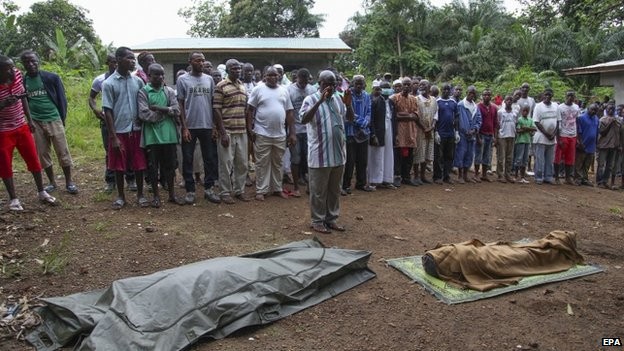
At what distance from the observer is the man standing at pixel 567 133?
970 cm

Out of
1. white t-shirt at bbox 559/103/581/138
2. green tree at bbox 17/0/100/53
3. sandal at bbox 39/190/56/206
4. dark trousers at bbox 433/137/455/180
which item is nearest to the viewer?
sandal at bbox 39/190/56/206

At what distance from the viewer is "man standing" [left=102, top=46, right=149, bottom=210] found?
5.75 m

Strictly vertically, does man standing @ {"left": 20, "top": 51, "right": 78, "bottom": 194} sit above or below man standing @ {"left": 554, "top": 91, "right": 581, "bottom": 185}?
above

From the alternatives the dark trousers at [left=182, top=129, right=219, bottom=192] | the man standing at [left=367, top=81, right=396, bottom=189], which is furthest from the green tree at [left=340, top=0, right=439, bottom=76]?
the dark trousers at [left=182, top=129, right=219, bottom=192]

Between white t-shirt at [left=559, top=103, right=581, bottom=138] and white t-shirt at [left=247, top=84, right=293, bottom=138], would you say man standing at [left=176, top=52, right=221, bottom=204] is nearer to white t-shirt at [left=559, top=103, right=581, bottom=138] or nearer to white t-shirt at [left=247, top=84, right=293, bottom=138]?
white t-shirt at [left=247, top=84, right=293, bottom=138]

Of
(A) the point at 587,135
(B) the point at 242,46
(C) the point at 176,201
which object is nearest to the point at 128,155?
(C) the point at 176,201

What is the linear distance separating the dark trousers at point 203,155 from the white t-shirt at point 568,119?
23.2 feet

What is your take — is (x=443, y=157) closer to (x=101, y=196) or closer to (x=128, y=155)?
(x=128, y=155)

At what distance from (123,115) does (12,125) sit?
1.20m

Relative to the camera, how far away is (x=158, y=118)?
5.85 metres

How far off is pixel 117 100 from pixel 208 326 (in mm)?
3582

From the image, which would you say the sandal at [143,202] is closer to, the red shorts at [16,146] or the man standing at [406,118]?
the red shorts at [16,146]

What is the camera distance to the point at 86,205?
6.21m

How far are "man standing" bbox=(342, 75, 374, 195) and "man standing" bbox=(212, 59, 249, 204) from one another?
173cm
